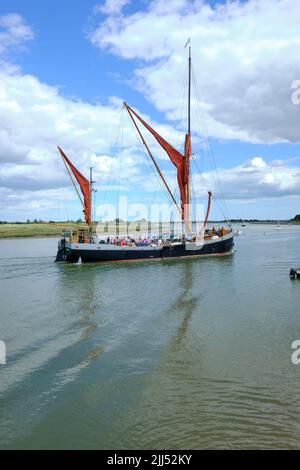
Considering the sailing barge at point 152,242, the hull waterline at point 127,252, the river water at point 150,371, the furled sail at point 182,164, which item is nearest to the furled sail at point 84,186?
the sailing barge at point 152,242

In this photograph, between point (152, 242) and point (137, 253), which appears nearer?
point (137, 253)

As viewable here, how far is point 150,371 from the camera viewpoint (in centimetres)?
1431

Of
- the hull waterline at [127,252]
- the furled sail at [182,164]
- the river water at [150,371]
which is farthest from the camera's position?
the furled sail at [182,164]

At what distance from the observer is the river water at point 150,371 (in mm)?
10180

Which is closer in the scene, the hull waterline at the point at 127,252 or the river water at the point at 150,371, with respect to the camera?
the river water at the point at 150,371

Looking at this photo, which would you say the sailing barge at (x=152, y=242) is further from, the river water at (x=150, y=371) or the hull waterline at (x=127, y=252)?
the river water at (x=150, y=371)

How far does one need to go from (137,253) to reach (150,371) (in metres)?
39.9

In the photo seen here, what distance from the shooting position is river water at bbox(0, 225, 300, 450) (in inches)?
401

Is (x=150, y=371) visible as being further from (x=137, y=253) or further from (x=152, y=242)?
(x=152, y=242)

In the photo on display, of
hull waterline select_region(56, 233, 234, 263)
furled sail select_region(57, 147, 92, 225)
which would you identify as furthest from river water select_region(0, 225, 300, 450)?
furled sail select_region(57, 147, 92, 225)

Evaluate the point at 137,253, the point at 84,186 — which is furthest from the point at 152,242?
the point at 84,186

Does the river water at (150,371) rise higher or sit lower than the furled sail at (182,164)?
lower

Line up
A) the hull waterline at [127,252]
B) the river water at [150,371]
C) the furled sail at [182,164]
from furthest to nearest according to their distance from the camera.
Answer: the furled sail at [182,164], the hull waterline at [127,252], the river water at [150,371]

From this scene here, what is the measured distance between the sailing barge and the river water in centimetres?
2218
